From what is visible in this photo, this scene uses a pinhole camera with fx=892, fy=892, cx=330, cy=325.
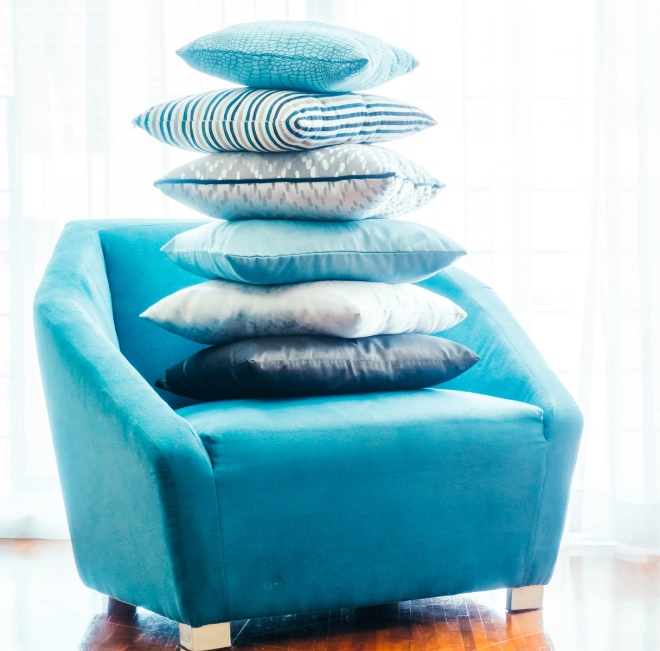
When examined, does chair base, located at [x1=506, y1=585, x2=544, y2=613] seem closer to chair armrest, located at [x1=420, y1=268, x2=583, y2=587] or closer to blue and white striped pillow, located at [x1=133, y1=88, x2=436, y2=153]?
chair armrest, located at [x1=420, y1=268, x2=583, y2=587]

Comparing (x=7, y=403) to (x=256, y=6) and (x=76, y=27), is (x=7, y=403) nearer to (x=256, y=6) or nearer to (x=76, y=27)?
(x=76, y=27)

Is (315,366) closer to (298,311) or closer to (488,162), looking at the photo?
(298,311)

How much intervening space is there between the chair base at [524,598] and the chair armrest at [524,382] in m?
0.02

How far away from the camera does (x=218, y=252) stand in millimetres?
1687

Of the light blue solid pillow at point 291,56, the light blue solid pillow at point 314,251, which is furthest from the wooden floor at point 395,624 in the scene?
the light blue solid pillow at point 291,56

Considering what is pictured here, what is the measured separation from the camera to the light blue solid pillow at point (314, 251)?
167 cm

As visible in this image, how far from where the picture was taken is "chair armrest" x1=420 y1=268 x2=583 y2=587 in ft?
5.43

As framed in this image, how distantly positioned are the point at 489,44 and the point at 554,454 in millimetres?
1230

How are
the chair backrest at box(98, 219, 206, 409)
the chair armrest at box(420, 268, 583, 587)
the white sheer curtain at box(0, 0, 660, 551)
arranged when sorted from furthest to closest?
the white sheer curtain at box(0, 0, 660, 551) → the chair backrest at box(98, 219, 206, 409) → the chair armrest at box(420, 268, 583, 587)

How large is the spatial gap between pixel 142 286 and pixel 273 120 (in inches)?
20.7

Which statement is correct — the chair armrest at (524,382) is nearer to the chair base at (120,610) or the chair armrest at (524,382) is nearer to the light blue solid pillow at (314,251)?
the light blue solid pillow at (314,251)

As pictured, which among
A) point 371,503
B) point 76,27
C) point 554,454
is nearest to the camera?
point 371,503

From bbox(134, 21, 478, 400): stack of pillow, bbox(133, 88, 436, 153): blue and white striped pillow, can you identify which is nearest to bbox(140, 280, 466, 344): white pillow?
bbox(134, 21, 478, 400): stack of pillow

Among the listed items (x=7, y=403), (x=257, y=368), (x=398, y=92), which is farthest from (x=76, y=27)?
(x=257, y=368)
